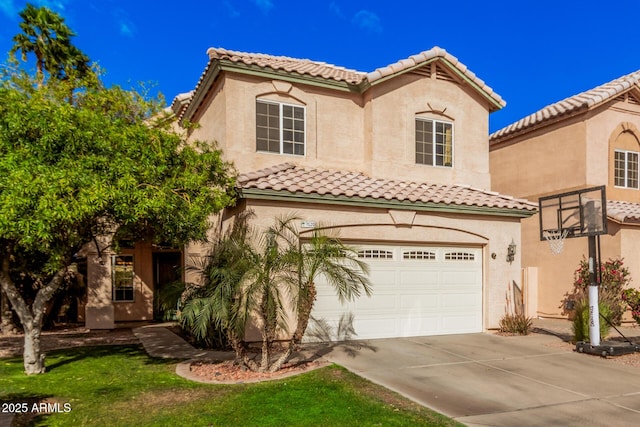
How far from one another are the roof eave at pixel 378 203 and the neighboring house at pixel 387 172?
32 mm

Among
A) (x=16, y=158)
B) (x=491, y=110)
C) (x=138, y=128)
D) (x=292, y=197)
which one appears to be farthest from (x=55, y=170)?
(x=491, y=110)

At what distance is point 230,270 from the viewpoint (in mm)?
8609

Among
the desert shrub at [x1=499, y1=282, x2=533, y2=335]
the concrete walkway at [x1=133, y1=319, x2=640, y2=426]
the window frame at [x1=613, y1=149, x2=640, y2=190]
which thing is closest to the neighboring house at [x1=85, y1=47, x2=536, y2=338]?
the desert shrub at [x1=499, y1=282, x2=533, y2=335]

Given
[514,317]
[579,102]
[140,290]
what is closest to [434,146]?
[514,317]

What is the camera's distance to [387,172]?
14562 millimetres

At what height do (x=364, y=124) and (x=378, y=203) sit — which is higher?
(x=364, y=124)

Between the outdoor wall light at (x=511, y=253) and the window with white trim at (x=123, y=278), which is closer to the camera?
the outdoor wall light at (x=511, y=253)

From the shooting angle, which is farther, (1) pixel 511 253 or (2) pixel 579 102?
(2) pixel 579 102

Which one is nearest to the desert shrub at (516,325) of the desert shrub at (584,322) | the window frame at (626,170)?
the desert shrub at (584,322)

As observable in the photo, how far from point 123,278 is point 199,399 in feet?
36.6

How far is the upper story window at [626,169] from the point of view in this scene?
18250 mm

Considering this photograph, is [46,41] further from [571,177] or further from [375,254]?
[571,177]

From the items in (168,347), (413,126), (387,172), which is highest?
(413,126)

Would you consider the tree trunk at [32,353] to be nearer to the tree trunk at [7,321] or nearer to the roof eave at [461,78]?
the tree trunk at [7,321]
